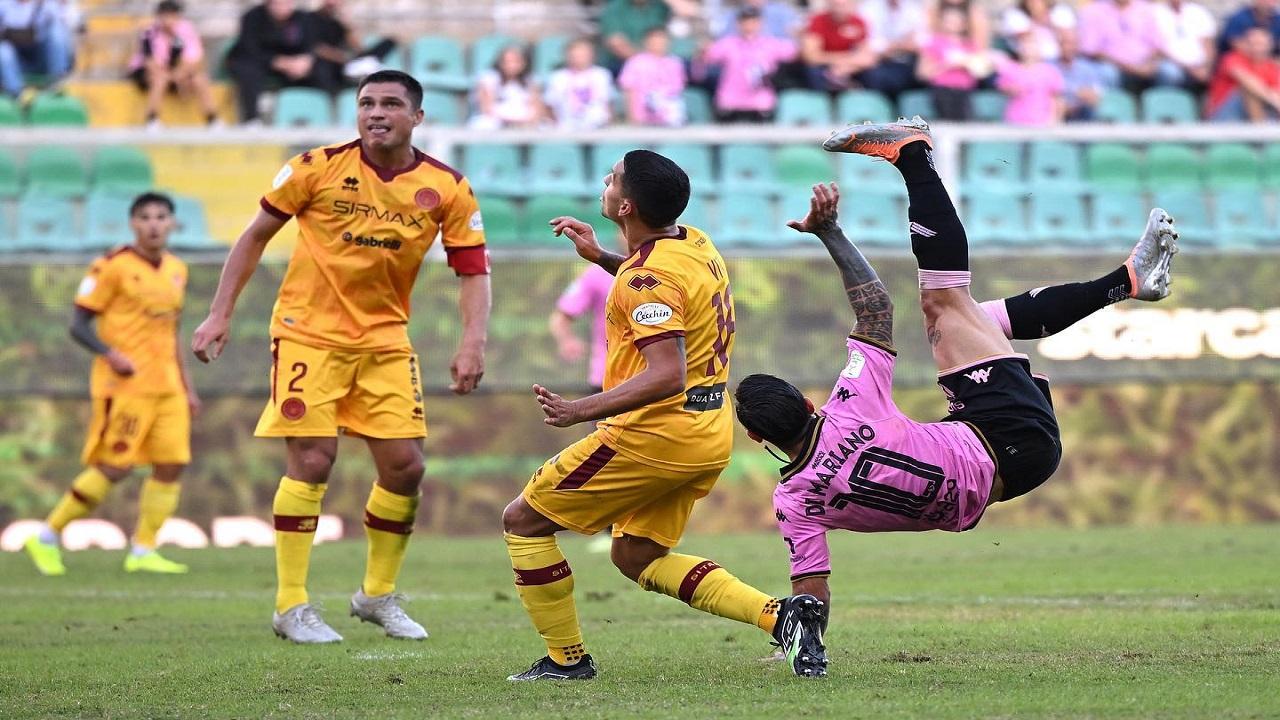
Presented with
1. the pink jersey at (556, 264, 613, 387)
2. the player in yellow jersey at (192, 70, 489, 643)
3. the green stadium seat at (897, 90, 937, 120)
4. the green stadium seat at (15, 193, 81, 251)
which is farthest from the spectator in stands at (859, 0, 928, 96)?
the player in yellow jersey at (192, 70, 489, 643)

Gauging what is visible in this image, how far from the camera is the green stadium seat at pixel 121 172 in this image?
15727mm

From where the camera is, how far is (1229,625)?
780cm

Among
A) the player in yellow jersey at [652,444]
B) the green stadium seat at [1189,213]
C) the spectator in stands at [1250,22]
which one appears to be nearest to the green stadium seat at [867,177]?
the green stadium seat at [1189,213]

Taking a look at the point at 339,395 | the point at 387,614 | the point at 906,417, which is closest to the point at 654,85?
the point at 339,395

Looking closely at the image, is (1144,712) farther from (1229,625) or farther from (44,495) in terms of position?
(44,495)

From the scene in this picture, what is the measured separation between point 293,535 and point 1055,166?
10.8 m

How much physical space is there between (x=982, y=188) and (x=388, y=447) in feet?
31.9

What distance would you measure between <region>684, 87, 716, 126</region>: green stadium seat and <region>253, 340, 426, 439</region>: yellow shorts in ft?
32.3

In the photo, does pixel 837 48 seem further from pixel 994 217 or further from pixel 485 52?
pixel 485 52

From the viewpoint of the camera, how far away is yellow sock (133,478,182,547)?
12.8 meters

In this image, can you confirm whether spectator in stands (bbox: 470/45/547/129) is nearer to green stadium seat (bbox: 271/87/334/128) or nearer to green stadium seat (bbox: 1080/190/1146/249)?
green stadium seat (bbox: 271/87/334/128)

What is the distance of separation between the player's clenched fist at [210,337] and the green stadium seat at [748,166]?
9019mm

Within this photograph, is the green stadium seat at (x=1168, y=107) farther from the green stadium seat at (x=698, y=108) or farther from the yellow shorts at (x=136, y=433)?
the yellow shorts at (x=136, y=433)

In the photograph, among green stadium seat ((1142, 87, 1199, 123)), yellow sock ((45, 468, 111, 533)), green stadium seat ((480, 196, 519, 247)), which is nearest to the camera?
yellow sock ((45, 468, 111, 533))
